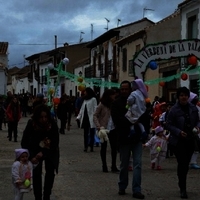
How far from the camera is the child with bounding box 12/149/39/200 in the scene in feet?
22.6

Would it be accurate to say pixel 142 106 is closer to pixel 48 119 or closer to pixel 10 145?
pixel 48 119

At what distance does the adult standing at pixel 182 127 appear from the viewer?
8.45 metres

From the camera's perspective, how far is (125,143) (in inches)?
334

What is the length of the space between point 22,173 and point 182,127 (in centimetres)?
276

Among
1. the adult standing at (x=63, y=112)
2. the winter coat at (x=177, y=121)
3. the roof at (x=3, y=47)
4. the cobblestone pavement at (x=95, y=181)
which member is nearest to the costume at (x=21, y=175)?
the cobblestone pavement at (x=95, y=181)

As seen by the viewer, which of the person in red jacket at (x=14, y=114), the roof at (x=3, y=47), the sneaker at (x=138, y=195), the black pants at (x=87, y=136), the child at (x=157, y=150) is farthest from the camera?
the roof at (x=3, y=47)

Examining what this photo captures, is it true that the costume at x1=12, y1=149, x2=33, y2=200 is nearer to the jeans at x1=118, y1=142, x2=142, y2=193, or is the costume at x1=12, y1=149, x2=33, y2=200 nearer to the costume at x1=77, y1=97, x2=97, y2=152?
the jeans at x1=118, y1=142, x2=142, y2=193

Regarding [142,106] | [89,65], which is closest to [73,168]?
[142,106]

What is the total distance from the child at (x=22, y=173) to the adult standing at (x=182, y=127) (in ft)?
8.33

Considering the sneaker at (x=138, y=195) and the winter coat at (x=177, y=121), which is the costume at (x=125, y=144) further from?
the winter coat at (x=177, y=121)

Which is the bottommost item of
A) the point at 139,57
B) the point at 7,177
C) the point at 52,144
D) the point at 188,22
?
the point at 7,177

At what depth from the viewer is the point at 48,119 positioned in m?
7.20

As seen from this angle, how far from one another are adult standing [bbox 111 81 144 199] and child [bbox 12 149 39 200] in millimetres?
1953

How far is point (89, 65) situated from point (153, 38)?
18239mm
